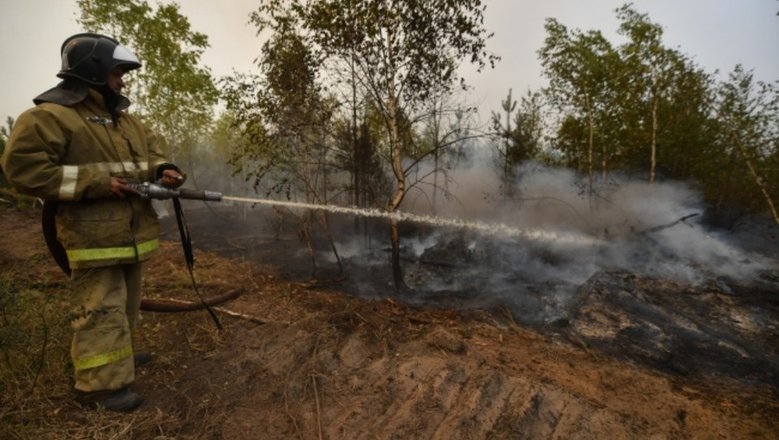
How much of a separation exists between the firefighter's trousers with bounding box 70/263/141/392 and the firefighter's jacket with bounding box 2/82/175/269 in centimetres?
14

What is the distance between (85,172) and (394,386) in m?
2.86

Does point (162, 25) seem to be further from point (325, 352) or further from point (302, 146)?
point (325, 352)

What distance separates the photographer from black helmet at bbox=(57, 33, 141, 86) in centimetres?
256

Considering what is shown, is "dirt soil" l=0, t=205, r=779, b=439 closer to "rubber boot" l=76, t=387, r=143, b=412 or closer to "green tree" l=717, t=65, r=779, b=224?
"rubber boot" l=76, t=387, r=143, b=412

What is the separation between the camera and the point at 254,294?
527 cm

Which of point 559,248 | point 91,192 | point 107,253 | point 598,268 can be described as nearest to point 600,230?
point 559,248

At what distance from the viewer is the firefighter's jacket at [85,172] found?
2.25 m

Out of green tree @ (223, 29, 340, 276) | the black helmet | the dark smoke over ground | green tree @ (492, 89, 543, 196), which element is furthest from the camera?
green tree @ (492, 89, 543, 196)

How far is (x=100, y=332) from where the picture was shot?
249 cm

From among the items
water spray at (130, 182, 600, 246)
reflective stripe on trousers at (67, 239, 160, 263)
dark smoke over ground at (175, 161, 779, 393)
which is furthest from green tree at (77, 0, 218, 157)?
reflective stripe on trousers at (67, 239, 160, 263)

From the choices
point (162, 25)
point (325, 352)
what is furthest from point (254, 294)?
point (162, 25)

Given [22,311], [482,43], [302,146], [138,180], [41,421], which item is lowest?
[41,421]

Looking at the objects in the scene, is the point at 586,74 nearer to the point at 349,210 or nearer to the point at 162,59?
the point at 349,210

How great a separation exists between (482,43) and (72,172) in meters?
6.72
